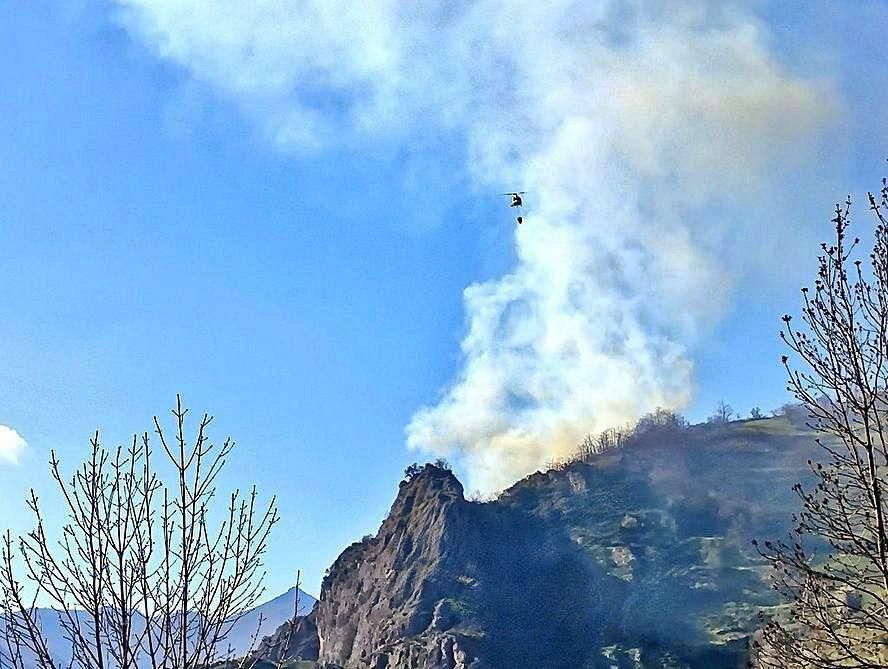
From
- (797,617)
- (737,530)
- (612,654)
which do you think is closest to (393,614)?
(612,654)

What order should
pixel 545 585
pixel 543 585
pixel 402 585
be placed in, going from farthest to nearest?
pixel 545 585 < pixel 543 585 < pixel 402 585

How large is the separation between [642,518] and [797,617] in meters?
186

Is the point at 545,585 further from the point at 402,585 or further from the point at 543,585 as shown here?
the point at 402,585

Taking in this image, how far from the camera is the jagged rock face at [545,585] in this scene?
142 m

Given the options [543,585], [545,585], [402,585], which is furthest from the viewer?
[545,585]

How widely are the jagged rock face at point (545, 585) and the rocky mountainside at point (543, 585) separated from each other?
0.33 metres

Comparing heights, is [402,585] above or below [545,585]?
above

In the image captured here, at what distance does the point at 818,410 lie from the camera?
1240cm

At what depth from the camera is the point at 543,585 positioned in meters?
167

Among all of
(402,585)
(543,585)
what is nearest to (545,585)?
(543,585)

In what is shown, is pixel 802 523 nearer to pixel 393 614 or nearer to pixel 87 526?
pixel 87 526

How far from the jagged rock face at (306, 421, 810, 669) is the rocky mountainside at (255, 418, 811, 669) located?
0.33m

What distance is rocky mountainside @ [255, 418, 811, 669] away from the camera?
141875 mm

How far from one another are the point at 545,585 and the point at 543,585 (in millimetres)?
438
